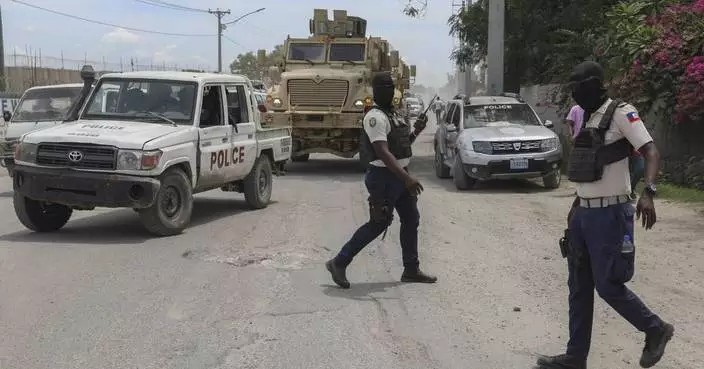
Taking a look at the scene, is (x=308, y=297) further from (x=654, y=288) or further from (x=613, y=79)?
(x=613, y=79)

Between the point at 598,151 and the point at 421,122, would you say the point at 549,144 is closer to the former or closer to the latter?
the point at 421,122

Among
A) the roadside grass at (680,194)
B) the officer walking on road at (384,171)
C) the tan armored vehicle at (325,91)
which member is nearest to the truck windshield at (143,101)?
the officer walking on road at (384,171)

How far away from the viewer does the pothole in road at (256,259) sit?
7.25 meters

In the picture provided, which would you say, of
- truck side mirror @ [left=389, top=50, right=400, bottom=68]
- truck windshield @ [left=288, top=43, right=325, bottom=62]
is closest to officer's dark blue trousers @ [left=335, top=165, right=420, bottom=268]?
truck windshield @ [left=288, top=43, right=325, bottom=62]

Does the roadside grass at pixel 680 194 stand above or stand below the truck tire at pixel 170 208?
below

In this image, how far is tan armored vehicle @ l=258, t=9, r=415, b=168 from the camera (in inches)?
637

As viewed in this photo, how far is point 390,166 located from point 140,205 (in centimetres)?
337

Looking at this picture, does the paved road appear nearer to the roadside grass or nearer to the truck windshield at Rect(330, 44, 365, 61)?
the roadside grass

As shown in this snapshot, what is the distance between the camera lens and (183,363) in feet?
15.0

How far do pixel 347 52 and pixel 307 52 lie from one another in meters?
1.00

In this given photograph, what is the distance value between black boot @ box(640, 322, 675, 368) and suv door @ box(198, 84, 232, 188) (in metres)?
6.12

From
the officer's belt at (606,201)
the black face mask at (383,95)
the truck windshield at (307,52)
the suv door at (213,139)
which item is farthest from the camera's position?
the truck windshield at (307,52)

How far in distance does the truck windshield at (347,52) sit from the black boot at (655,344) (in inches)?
543

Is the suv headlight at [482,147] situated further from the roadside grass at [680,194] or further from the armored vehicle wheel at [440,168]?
the roadside grass at [680,194]
